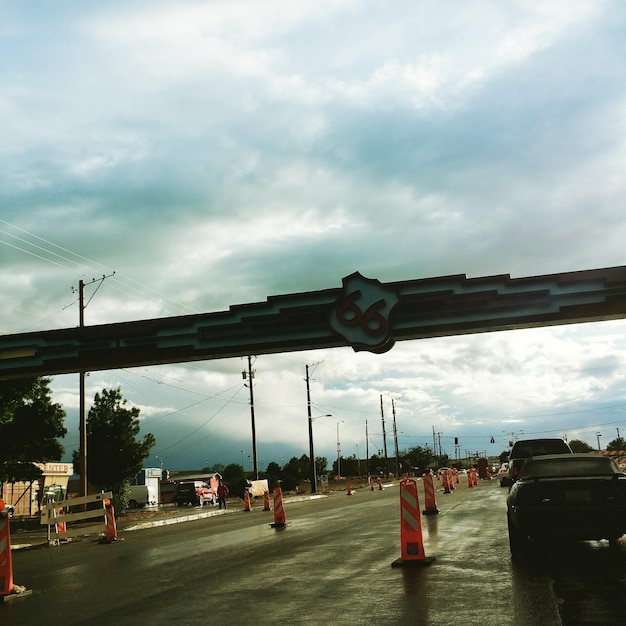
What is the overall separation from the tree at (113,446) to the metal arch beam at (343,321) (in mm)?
21369

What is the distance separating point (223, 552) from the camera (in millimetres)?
14977

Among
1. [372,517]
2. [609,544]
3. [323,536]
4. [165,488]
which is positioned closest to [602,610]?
[609,544]

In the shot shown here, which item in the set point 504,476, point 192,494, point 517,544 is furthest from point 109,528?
point 192,494

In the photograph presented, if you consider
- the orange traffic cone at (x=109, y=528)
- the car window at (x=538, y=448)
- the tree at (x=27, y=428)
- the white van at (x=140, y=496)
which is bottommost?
the white van at (x=140, y=496)

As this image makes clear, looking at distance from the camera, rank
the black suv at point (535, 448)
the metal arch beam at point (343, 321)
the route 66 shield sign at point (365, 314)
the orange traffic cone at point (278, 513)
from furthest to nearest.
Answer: the black suv at point (535, 448)
the orange traffic cone at point (278, 513)
the route 66 shield sign at point (365, 314)
the metal arch beam at point (343, 321)

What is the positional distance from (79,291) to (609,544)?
96.0ft

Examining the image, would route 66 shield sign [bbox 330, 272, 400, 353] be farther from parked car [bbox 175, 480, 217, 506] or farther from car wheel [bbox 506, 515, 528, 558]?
parked car [bbox 175, 480, 217, 506]

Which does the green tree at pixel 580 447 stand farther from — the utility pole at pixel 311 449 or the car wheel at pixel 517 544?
the car wheel at pixel 517 544

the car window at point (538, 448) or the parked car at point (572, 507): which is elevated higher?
the car window at point (538, 448)

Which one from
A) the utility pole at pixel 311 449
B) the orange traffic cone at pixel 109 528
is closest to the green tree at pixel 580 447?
the utility pole at pixel 311 449

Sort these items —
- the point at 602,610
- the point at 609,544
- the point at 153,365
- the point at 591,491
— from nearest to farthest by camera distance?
1. the point at 602,610
2. the point at 591,491
3. the point at 609,544
4. the point at 153,365

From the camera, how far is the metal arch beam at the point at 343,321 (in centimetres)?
1562

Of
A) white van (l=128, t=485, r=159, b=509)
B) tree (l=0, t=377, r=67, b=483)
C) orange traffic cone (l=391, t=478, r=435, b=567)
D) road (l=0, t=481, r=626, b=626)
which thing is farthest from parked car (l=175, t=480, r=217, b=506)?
orange traffic cone (l=391, t=478, r=435, b=567)

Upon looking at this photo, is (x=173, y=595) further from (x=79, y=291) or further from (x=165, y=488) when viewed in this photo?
(x=165, y=488)
